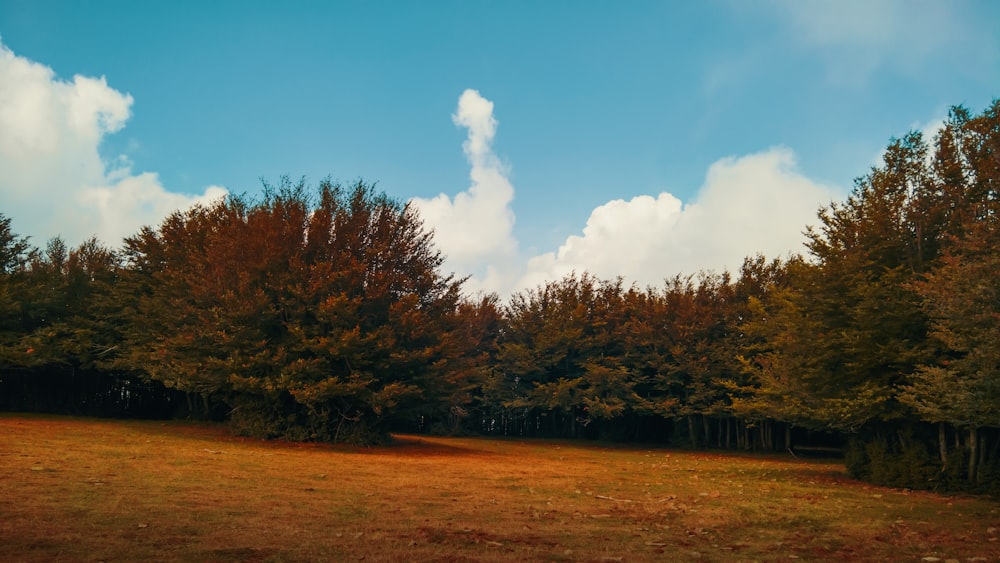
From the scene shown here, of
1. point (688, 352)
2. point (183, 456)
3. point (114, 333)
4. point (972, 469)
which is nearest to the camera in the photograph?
point (972, 469)

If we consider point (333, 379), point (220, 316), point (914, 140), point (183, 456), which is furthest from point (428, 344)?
point (914, 140)

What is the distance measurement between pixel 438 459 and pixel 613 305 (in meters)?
29.3

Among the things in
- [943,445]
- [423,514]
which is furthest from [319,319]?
[943,445]

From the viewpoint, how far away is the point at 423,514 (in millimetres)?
10984

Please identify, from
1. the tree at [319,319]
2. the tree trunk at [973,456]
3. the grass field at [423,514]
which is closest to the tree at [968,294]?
the tree trunk at [973,456]

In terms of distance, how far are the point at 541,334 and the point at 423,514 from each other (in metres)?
39.5

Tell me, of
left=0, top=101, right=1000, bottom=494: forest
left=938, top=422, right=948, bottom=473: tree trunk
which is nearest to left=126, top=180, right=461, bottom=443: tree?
left=0, top=101, right=1000, bottom=494: forest

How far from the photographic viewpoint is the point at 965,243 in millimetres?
14812

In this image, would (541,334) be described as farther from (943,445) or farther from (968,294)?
(968,294)

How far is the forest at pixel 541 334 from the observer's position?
1828 centimetres

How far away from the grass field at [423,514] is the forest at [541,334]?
11.6 feet

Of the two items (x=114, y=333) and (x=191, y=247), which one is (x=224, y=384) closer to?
(x=191, y=247)

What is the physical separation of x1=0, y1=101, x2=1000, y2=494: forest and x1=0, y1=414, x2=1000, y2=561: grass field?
139 inches

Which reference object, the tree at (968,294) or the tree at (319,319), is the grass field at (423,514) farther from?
the tree at (319,319)
